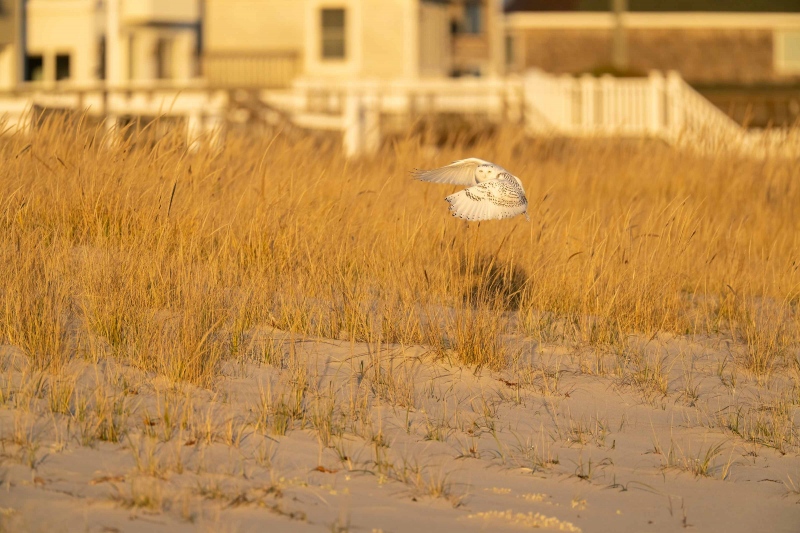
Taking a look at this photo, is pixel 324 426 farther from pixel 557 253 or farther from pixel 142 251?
pixel 557 253

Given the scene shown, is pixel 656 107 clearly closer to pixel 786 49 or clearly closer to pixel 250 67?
pixel 250 67

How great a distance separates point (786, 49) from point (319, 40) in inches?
603

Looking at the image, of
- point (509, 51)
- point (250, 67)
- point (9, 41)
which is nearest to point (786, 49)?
point (509, 51)

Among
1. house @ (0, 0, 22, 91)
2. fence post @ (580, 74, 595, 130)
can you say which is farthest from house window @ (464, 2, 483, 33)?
fence post @ (580, 74, 595, 130)

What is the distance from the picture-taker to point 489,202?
4855 mm

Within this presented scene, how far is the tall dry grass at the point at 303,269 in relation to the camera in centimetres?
484

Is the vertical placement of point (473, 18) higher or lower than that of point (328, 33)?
higher

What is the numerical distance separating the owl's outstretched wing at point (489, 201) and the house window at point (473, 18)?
97.7 feet

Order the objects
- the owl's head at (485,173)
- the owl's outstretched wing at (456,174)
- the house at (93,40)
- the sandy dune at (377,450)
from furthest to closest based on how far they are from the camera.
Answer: the house at (93,40)
the owl's outstretched wing at (456,174)
the owl's head at (485,173)
the sandy dune at (377,450)

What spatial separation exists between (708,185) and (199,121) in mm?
8001

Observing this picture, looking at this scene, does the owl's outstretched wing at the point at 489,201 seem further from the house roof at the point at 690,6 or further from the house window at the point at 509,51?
the house roof at the point at 690,6

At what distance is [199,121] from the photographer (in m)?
15.0

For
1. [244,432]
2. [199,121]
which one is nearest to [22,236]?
[244,432]

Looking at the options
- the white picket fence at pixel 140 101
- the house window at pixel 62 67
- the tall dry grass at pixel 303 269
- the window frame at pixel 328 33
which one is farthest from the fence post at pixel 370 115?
the house window at pixel 62 67
